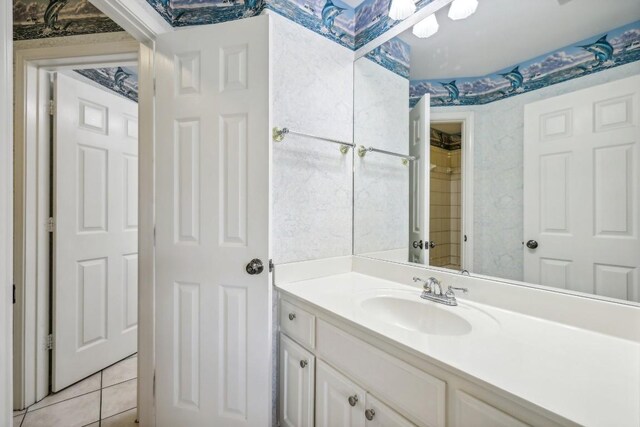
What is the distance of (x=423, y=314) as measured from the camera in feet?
3.85

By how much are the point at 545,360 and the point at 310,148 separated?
49.0 inches

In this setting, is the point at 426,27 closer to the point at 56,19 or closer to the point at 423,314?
the point at 423,314

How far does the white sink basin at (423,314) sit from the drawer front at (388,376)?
5.9 inches

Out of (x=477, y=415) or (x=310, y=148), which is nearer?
(x=477, y=415)

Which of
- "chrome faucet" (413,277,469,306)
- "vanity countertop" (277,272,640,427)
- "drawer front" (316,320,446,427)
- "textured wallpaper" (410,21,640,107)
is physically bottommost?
"drawer front" (316,320,446,427)

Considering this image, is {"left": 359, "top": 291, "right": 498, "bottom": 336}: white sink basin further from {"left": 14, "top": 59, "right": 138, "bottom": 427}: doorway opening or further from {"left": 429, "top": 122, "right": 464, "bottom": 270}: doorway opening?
{"left": 14, "top": 59, "right": 138, "bottom": 427}: doorway opening

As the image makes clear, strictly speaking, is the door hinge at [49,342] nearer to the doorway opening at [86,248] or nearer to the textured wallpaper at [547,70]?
the doorway opening at [86,248]

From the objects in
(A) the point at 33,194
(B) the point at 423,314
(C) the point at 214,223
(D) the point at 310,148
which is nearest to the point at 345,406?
(B) the point at 423,314

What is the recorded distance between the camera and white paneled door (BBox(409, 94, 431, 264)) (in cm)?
142

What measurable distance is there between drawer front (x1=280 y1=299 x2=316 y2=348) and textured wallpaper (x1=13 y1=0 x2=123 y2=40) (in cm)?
180

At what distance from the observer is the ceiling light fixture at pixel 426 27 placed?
4.46ft

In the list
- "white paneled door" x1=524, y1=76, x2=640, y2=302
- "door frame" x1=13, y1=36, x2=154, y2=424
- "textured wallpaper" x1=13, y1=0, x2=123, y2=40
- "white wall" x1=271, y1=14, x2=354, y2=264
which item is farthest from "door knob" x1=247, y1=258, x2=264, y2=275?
"textured wallpaper" x1=13, y1=0, x2=123, y2=40

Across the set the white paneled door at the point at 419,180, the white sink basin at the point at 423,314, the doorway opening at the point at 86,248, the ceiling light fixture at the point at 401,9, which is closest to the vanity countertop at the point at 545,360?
the white sink basin at the point at 423,314
